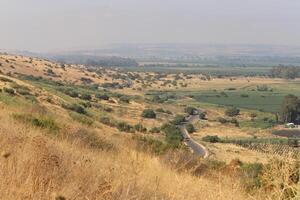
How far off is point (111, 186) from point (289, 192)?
5.68ft

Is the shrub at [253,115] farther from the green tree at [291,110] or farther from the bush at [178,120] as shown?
the bush at [178,120]

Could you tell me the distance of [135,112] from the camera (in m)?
71.8

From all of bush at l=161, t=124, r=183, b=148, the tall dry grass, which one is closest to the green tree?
bush at l=161, t=124, r=183, b=148

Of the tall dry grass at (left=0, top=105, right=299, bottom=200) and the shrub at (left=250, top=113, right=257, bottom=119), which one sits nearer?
the tall dry grass at (left=0, top=105, right=299, bottom=200)

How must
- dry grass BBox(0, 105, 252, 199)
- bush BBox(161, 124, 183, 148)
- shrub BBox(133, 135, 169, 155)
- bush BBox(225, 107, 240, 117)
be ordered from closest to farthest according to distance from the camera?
1. dry grass BBox(0, 105, 252, 199)
2. shrub BBox(133, 135, 169, 155)
3. bush BBox(161, 124, 183, 148)
4. bush BBox(225, 107, 240, 117)

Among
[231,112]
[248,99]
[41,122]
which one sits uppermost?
[41,122]

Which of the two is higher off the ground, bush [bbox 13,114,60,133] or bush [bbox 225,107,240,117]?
bush [bbox 13,114,60,133]

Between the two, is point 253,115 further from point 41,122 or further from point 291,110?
point 41,122

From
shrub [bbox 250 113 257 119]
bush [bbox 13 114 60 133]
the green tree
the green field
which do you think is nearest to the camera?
bush [bbox 13 114 60 133]

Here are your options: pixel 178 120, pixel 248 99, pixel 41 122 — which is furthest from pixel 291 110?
pixel 41 122

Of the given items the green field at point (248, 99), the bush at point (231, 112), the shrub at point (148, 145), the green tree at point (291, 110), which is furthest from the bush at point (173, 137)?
the green field at point (248, 99)

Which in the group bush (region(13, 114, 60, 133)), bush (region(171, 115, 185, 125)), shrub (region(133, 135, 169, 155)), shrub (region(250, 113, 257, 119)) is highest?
bush (region(13, 114, 60, 133))

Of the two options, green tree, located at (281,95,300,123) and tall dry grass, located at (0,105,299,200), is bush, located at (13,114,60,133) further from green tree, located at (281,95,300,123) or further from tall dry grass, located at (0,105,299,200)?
green tree, located at (281,95,300,123)

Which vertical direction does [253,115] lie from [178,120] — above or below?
below
